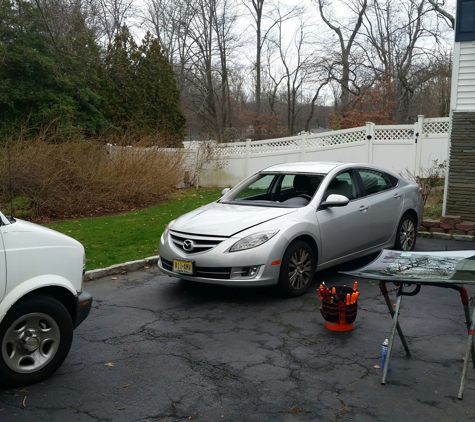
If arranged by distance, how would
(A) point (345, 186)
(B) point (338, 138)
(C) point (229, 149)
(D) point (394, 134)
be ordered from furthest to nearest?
1. (C) point (229, 149)
2. (B) point (338, 138)
3. (D) point (394, 134)
4. (A) point (345, 186)

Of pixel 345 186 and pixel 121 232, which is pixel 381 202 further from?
pixel 121 232

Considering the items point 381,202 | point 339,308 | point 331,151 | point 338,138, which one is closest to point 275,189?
point 381,202

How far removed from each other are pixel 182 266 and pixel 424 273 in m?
2.99

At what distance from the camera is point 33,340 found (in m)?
4.07

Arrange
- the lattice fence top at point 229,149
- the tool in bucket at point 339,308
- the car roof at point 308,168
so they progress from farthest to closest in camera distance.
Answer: the lattice fence top at point 229,149 → the car roof at point 308,168 → the tool in bucket at point 339,308

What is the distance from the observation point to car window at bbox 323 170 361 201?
733 cm

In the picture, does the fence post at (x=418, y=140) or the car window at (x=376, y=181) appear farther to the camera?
the fence post at (x=418, y=140)

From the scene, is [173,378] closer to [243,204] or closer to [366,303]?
[366,303]

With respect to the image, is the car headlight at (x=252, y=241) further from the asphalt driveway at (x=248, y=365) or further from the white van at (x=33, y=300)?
the white van at (x=33, y=300)

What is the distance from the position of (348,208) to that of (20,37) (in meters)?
13.7

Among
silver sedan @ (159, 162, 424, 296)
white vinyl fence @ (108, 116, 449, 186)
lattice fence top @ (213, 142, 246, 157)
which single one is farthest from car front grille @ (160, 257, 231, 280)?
lattice fence top @ (213, 142, 246, 157)

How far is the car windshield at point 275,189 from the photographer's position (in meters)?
7.39

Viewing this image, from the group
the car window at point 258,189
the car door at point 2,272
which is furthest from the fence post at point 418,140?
the car door at point 2,272

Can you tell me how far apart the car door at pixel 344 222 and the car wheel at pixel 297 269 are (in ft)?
0.94
